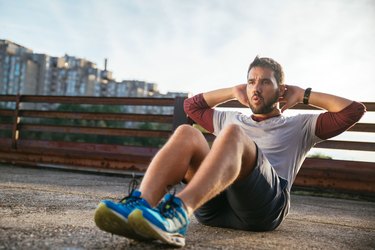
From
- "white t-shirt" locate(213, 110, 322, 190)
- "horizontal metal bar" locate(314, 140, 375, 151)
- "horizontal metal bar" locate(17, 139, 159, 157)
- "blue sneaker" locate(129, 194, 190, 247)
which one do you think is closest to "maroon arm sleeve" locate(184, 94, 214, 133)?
"white t-shirt" locate(213, 110, 322, 190)


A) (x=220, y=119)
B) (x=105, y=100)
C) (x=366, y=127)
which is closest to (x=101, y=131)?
(x=105, y=100)

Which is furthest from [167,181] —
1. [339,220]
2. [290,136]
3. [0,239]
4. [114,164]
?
[114,164]

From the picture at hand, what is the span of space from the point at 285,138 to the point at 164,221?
3.40 feet

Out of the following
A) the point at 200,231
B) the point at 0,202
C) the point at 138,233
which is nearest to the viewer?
the point at 138,233

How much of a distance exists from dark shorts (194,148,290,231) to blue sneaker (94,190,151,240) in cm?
55

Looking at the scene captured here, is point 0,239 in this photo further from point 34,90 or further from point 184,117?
point 34,90

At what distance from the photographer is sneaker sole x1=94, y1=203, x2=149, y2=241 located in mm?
1322

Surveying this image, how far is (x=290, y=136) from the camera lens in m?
2.11

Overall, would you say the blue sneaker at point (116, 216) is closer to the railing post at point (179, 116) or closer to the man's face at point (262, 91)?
the man's face at point (262, 91)

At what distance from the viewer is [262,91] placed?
7.30 feet

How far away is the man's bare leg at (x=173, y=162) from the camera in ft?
5.18

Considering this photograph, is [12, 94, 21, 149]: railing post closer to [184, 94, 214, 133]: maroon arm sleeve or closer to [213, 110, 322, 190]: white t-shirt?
[184, 94, 214, 133]: maroon arm sleeve

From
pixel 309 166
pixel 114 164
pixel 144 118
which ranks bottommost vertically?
pixel 114 164

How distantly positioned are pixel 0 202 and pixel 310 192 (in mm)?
3949
